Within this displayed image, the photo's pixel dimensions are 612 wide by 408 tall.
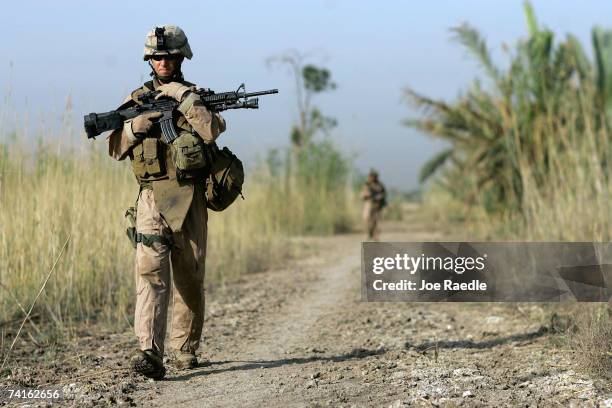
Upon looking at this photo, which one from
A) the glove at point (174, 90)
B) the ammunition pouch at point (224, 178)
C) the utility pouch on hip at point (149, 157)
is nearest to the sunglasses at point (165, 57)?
the glove at point (174, 90)

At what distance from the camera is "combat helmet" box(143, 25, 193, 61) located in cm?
473

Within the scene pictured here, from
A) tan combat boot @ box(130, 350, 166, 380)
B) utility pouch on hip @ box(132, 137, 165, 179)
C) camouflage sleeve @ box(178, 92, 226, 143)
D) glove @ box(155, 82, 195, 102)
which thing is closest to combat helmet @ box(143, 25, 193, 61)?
glove @ box(155, 82, 195, 102)

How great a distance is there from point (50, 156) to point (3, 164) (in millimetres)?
627

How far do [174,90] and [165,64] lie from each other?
20 centimetres

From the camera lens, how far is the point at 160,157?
4.76m

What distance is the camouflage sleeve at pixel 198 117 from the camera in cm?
463

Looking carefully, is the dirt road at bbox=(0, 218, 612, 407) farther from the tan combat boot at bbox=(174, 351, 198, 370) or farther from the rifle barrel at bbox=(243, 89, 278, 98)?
the rifle barrel at bbox=(243, 89, 278, 98)

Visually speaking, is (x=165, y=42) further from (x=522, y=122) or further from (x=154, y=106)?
(x=522, y=122)

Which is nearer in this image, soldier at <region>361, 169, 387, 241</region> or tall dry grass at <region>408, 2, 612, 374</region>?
tall dry grass at <region>408, 2, 612, 374</region>

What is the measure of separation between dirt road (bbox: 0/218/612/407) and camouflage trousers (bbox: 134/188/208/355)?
0.88 ft

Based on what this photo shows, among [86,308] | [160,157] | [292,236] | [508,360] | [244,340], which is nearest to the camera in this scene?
[160,157]

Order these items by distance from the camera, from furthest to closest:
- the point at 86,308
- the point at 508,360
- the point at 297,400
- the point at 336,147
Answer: the point at 336,147, the point at 86,308, the point at 508,360, the point at 297,400

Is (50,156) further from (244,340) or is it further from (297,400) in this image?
(297,400)

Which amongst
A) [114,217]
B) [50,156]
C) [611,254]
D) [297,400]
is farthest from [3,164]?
[611,254]
